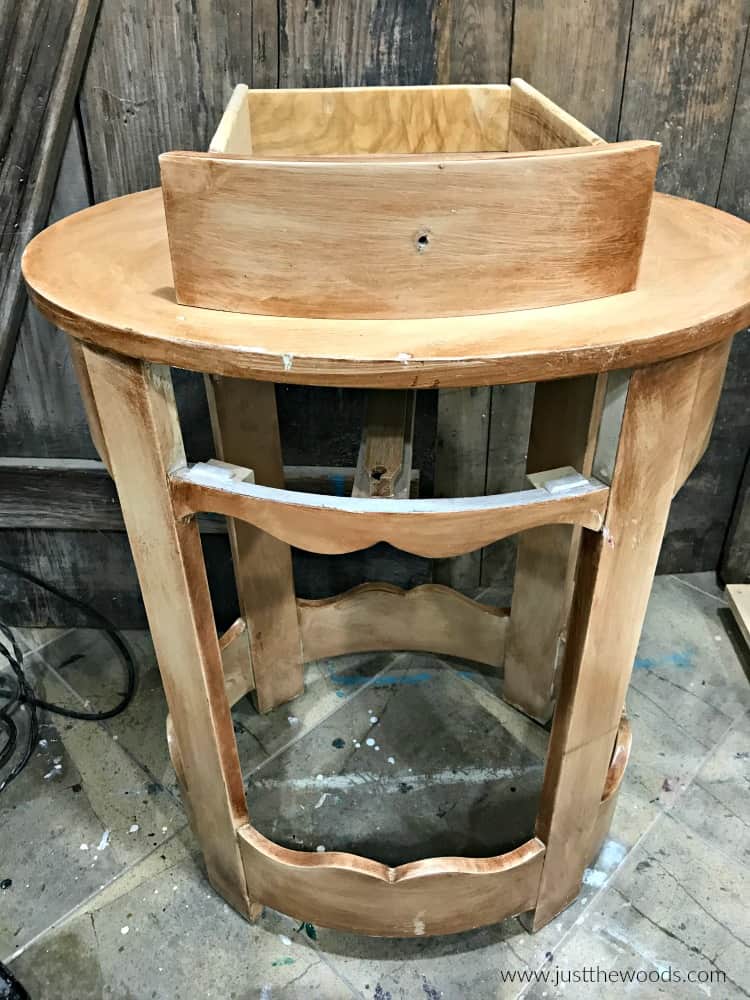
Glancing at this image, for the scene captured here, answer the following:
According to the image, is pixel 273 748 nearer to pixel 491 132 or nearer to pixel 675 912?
pixel 675 912

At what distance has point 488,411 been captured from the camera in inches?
56.2

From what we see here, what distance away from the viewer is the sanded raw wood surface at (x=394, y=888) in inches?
37.2

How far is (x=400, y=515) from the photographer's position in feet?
2.25

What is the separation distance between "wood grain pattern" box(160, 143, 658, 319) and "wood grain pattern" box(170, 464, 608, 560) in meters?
0.17

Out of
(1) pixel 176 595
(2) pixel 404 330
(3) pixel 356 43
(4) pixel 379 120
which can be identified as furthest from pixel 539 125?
(1) pixel 176 595

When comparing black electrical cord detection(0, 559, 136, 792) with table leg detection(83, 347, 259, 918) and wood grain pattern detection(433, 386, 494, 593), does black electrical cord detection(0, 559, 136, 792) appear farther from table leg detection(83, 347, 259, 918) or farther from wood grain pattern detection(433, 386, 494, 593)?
wood grain pattern detection(433, 386, 494, 593)

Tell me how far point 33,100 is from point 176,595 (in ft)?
2.77

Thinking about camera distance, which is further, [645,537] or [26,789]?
[26,789]

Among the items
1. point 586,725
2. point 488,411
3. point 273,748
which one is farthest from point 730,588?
point 273,748

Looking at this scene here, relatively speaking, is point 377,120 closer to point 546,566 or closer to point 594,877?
point 546,566

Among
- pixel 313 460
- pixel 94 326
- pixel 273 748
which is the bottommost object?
pixel 273 748

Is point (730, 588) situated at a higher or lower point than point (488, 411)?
lower

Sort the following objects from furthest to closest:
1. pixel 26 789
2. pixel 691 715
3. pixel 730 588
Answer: pixel 730 588 → pixel 691 715 → pixel 26 789

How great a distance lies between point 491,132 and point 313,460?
2.11 feet
